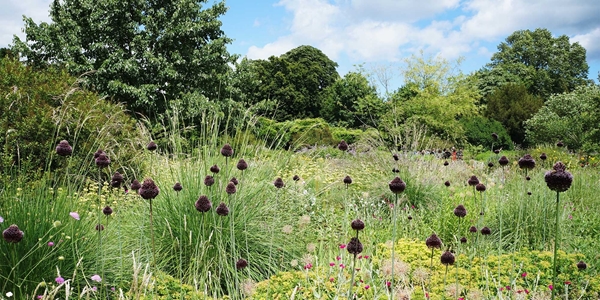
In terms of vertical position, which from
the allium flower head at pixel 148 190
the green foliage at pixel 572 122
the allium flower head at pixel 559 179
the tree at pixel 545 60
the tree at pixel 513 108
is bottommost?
the allium flower head at pixel 148 190

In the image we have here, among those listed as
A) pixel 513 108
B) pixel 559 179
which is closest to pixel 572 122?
pixel 513 108

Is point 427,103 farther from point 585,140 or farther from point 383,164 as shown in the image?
point 383,164

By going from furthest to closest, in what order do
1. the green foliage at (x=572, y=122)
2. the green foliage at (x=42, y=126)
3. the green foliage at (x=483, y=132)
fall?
the green foliage at (x=483, y=132)
the green foliage at (x=572, y=122)
the green foliage at (x=42, y=126)

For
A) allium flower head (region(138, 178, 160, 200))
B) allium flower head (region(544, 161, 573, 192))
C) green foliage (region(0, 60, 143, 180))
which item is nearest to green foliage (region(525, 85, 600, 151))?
green foliage (region(0, 60, 143, 180))

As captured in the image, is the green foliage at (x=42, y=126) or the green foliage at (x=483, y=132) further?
the green foliage at (x=483, y=132)

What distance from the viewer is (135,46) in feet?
65.3

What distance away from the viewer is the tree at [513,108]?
1264 inches

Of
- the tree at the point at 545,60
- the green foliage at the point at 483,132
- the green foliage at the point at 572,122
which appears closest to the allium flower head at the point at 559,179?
the green foliage at the point at 572,122

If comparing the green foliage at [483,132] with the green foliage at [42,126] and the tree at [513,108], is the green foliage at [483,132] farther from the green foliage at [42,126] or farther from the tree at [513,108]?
the green foliage at [42,126]

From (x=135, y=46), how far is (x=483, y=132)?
61.3ft

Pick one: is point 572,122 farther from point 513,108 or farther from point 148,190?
point 148,190

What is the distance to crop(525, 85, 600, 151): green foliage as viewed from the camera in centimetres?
1602

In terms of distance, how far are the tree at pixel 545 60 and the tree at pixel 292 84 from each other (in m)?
17.1

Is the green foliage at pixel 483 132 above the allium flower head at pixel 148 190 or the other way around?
above
